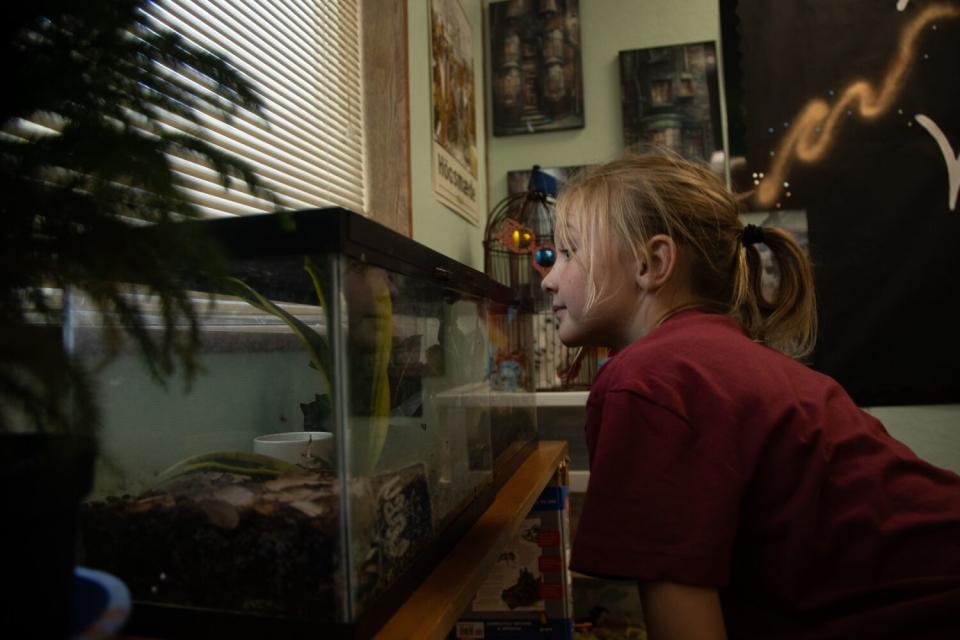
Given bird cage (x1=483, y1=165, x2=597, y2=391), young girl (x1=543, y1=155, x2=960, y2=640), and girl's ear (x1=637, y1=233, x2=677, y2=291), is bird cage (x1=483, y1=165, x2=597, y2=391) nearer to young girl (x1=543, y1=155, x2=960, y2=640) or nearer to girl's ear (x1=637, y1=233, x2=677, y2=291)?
girl's ear (x1=637, y1=233, x2=677, y2=291)

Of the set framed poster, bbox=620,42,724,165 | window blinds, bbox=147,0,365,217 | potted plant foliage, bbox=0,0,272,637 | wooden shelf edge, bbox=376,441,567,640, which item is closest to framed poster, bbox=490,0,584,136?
framed poster, bbox=620,42,724,165

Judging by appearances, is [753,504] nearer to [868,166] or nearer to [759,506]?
[759,506]

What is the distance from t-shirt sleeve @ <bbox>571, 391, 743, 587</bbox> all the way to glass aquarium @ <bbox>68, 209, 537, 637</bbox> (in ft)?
0.56

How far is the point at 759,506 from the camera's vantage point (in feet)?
2.39

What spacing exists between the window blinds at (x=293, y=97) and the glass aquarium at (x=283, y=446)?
0.42 meters

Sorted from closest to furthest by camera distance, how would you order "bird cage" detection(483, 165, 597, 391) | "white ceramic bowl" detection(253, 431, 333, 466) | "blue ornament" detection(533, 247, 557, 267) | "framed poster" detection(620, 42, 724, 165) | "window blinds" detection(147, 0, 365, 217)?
"white ceramic bowl" detection(253, 431, 333, 466) → "window blinds" detection(147, 0, 365, 217) → "blue ornament" detection(533, 247, 557, 267) → "bird cage" detection(483, 165, 597, 391) → "framed poster" detection(620, 42, 724, 165)

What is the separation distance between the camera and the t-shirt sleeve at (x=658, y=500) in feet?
2.16

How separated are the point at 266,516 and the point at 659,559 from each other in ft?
1.25

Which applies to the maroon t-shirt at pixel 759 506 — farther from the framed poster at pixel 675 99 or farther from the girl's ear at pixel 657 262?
the framed poster at pixel 675 99

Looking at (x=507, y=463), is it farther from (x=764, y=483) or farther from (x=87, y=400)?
(x=87, y=400)

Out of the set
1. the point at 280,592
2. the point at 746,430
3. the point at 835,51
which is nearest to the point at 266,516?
the point at 280,592

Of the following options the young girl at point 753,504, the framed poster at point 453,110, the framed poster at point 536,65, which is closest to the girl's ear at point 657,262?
the young girl at point 753,504

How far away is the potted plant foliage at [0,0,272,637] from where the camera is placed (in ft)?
1.09

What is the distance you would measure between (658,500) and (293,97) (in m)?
1.07
